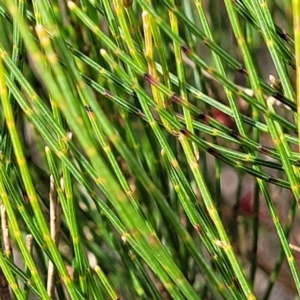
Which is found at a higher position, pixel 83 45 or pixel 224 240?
pixel 83 45

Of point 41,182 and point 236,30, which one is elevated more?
point 236,30

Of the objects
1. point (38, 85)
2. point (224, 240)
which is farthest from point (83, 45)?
point (224, 240)

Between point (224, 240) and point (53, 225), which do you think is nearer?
point (224, 240)

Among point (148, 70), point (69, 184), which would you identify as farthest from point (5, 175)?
point (148, 70)

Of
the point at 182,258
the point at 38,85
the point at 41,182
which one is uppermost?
the point at 38,85

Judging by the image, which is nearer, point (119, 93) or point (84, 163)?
point (84, 163)

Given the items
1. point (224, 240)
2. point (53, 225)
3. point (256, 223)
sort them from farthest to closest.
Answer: point (256, 223) → point (53, 225) → point (224, 240)

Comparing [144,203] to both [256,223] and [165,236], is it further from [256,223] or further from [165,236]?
[256,223]

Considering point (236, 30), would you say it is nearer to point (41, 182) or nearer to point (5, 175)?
point (5, 175)

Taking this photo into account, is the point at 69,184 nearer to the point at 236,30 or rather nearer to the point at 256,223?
the point at 236,30

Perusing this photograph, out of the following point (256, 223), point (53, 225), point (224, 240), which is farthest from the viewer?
point (256, 223)
